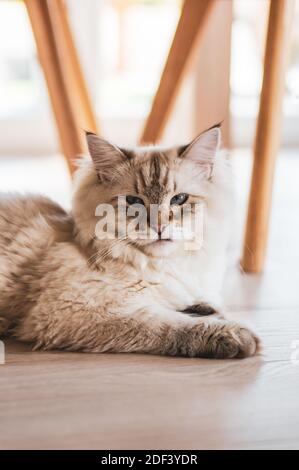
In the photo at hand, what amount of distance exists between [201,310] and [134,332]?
0.63 ft

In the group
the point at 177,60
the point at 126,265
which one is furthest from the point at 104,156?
the point at 177,60

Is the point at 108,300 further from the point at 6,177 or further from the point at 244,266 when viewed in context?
the point at 6,177

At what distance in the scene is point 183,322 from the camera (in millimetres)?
1049

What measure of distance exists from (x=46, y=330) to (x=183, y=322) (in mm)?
265

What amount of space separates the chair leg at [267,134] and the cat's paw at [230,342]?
19.8 inches

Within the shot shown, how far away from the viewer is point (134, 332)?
3.41 feet

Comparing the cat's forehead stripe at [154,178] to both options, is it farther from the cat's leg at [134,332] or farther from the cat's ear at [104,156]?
the cat's leg at [134,332]

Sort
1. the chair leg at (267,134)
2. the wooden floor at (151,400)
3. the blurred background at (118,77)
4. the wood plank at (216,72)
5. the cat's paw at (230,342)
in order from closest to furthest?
the wooden floor at (151,400)
the cat's paw at (230,342)
the chair leg at (267,134)
the wood plank at (216,72)
the blurred background at (118,77)

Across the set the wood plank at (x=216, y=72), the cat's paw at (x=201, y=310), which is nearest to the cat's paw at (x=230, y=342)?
the cat's paw at (x=201, y=310)

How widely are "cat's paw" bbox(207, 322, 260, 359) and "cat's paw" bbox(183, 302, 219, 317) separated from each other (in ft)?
0.43

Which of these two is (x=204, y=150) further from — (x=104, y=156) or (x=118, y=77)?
(x=118, y=77)

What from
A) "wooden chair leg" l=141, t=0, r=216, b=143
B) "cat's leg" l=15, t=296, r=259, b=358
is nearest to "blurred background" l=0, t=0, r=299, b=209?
"wooden chair leg" l=141, t=0, r=216, b=143

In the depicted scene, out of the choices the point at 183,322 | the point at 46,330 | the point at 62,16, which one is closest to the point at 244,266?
the point at 183,322

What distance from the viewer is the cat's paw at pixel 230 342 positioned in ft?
3.34
